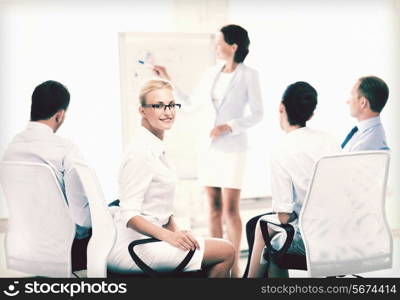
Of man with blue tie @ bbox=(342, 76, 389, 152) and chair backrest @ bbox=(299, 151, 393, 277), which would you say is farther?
man with blue tie @ bbox=(342, 76, 389, 152)

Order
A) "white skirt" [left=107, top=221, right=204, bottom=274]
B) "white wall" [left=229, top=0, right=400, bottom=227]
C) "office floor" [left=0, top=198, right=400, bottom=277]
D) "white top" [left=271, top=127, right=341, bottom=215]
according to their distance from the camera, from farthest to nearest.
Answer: "white wall" [left=229, top=0, right=400, bottom=227] < "office floor" [left=0, top=198, right=400, bottom=277] < "white top" [left=271, top=127, right=341, bottom=215] < "white skirt" [left=107, top=221, right=204, bottom=274]

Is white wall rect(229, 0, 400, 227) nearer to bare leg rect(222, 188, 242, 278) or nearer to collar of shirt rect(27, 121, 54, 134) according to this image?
bare leg rect(222, 188, 242, 278)

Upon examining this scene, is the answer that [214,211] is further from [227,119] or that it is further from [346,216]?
[346,216]

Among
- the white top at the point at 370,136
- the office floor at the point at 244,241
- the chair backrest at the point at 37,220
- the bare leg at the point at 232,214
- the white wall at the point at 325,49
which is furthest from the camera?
the bare leg at the point at 232,214

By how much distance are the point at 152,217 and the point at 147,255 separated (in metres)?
0.19

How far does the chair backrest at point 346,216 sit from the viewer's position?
234 cm

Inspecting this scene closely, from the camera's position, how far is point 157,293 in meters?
2.56

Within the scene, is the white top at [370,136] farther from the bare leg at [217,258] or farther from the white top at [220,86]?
the bare leg at [217,258]

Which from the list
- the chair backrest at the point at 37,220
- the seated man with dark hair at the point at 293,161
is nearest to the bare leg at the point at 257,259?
the seated man with dark hair at the point at 293,161

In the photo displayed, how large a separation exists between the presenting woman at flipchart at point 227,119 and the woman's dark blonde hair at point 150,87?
0.44 metres

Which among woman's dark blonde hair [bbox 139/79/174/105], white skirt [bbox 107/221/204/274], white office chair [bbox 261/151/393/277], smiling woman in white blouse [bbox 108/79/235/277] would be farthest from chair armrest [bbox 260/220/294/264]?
woman's dark blonde hair [bbox 139/79/174/105]

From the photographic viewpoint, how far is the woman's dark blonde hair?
253 cm

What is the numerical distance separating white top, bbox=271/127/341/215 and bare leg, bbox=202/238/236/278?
0.34 m

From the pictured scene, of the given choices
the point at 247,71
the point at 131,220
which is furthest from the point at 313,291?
the point at 247,71
